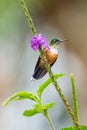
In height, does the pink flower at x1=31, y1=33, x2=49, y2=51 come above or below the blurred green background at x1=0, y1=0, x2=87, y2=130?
below

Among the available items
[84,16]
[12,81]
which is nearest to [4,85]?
[12,81]

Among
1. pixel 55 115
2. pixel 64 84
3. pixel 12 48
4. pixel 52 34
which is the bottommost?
pixel 55 115

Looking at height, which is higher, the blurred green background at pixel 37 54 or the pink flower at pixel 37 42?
the blurred green background at pixel 37 54

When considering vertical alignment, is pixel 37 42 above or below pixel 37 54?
below

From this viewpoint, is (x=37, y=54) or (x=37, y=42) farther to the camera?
(x=37, y=54)

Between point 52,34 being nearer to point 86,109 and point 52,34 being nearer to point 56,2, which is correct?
point 56,2

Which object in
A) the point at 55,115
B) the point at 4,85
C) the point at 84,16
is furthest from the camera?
the point at 84,16

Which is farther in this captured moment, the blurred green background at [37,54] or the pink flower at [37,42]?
the blurred green background at [37,54]

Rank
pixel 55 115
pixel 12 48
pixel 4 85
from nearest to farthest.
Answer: pixel 55 115 < pixel 4 85 < pixel 12 48
